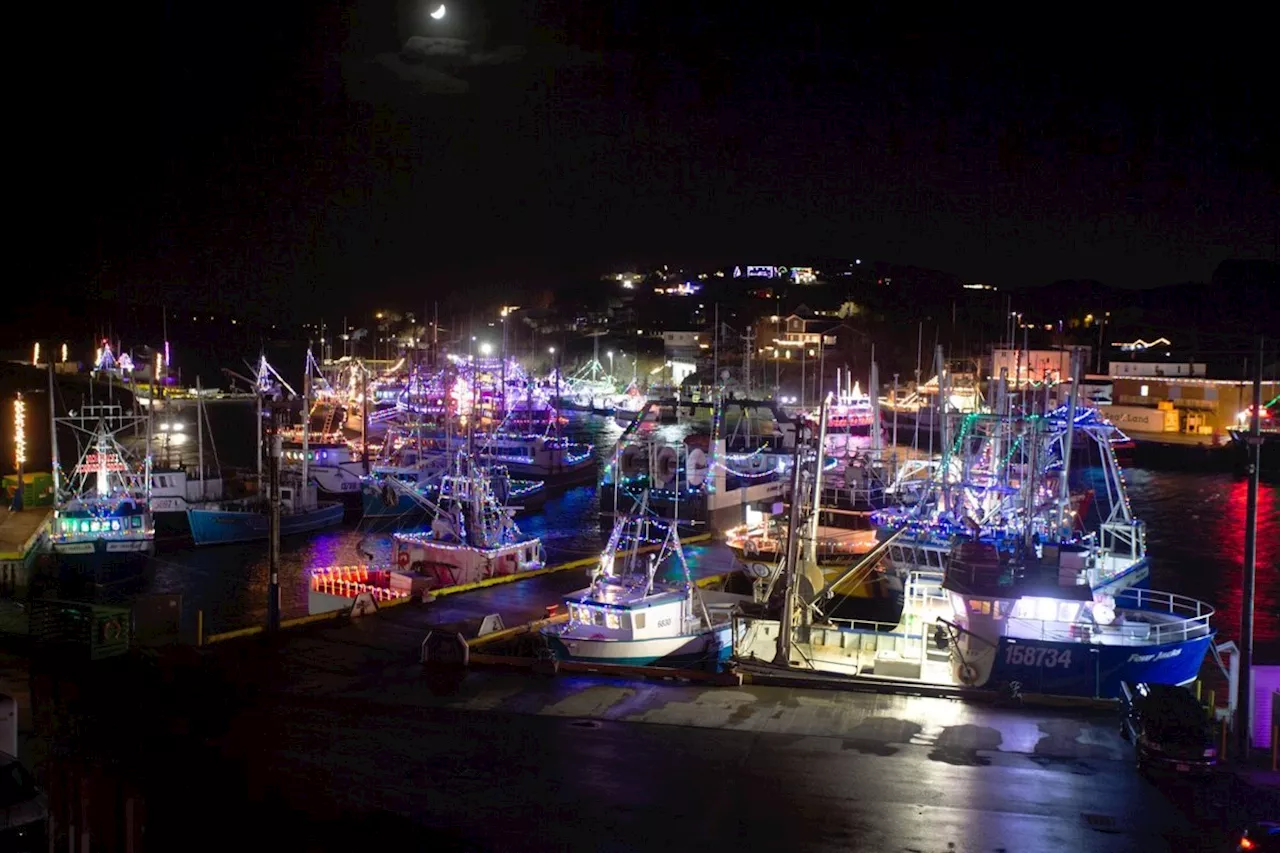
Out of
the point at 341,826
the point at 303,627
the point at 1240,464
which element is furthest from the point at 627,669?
the point at 1240,464

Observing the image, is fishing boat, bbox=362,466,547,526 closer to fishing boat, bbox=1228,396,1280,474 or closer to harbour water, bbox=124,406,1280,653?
harbour water, bbox=124,406,1280,653

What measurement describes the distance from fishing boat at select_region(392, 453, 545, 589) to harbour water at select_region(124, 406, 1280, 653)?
2.74m

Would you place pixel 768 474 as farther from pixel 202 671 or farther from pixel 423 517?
pixel 202 671

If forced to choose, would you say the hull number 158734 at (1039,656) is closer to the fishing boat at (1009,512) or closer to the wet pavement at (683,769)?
the wet pavement at (683,769)

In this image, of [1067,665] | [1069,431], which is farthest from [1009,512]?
[1067,665]

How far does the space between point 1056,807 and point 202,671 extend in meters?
7.92

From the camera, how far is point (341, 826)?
682cm

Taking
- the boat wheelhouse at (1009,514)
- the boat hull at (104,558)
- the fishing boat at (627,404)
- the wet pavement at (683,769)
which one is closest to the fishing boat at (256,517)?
the boat hull at (104,558)

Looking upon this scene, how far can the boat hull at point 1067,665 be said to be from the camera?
12.1 metres

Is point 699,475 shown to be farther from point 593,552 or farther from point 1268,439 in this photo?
point 1268,439

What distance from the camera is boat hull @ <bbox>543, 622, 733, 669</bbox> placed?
1337 centimetres

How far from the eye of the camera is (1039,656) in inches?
480

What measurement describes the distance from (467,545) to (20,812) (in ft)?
45.3

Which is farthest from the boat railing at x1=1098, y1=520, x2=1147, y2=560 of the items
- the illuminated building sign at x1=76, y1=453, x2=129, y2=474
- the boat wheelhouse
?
the illuminated building sign at x1=76, y1=453, x2=129, y2=474
